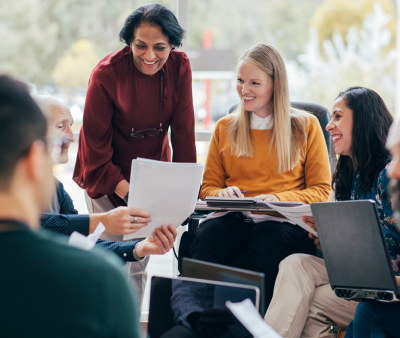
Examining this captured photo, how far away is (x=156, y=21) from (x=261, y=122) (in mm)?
722

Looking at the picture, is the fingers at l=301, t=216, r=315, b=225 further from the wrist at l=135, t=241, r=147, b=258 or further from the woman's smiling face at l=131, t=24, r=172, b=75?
the woman's smiling face at l=131, t=24, r=172, b=75

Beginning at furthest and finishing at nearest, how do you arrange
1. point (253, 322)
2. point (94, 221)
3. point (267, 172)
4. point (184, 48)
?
1. point (184, 48)
2. point (267, 172)
3. point (94, 221)
4. point (253, 322)

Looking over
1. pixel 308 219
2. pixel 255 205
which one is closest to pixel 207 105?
pixel 255 205

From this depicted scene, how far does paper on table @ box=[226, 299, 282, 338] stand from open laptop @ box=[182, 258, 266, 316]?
121mm

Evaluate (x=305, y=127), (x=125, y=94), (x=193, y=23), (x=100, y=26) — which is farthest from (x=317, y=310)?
(x=100, y=26)

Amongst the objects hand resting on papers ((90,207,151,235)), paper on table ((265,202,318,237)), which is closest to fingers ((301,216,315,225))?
paper on table ((265,202,318,237))

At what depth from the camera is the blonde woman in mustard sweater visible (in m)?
2.05

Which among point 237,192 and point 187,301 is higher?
point 237,192

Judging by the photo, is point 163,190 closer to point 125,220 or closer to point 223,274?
point 125,220

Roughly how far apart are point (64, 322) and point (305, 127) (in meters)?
1.78

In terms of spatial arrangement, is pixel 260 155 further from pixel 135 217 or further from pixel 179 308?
pixel 179 308

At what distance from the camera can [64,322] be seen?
59cm

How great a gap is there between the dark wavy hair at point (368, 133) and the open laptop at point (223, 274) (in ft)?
2.41

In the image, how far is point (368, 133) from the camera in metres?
1.76
